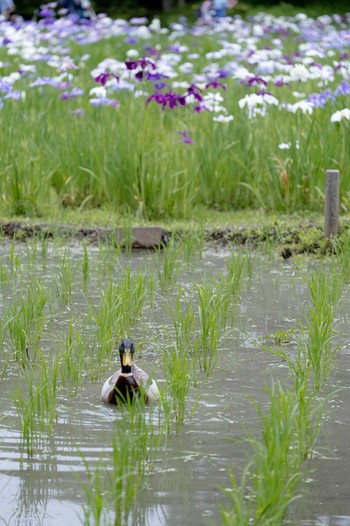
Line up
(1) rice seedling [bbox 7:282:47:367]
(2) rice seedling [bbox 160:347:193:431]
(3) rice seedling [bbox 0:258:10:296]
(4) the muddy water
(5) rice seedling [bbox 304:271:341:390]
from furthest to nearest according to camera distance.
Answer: (3) rice seedling [bbox 0:258:10:296] < (1) rice seedling [bbox 7:282:47:367] < (5) rice seedling [bbox 304:271:341:390] < (2) rice seedling [bbox 160:347:193:431] < (4) the muddy water

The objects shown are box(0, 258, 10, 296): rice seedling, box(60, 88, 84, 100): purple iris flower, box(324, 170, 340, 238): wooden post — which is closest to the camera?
box(0, 258, 10, 296): rice seedling

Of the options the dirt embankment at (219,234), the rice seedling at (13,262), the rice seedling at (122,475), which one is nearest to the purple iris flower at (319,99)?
the dirt embankment at (219,234)

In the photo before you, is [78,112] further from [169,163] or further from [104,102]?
[169,163]

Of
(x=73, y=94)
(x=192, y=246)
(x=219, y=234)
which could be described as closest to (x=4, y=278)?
(x=192, y=246)

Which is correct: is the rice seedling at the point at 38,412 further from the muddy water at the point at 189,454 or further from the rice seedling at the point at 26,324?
the rice seedling at the point at 26,324

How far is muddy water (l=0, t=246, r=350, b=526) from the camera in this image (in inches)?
118

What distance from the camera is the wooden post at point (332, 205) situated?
642 centimetres

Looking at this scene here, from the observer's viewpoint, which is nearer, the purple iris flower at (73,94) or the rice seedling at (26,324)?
the rice seedling at (26,324)

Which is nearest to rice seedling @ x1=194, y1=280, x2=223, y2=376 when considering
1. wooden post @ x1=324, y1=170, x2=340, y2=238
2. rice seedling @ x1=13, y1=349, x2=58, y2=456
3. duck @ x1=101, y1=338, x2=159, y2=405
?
duck @ x1=101, y1=338, x2=159, y2=405

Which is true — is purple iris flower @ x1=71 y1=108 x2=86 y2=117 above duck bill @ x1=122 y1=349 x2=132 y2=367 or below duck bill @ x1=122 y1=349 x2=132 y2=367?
below

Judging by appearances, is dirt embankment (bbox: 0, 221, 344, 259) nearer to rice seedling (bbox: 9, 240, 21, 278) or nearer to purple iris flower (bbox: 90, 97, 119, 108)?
rice seedling (bbox: 9, 240, 21, 278)

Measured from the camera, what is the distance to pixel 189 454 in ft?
11.1

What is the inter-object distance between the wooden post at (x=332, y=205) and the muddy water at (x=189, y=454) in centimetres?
170

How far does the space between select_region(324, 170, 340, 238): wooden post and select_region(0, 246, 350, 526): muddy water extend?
5.58 feet
